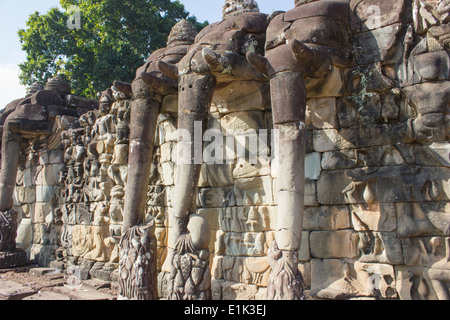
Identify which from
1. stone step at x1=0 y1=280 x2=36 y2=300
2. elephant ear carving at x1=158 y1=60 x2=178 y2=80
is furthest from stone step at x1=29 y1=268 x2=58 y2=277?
elephant ear carving at x1=158 y1=60 x2=178 y2=80

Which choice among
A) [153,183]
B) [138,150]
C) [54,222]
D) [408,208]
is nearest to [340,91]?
[408,208]

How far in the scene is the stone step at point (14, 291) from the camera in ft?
20.2

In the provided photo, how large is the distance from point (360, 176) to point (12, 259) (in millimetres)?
7606

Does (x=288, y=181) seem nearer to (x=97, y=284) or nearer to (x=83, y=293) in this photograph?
(x=83, y=293)

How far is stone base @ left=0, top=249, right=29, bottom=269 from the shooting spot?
8413mm

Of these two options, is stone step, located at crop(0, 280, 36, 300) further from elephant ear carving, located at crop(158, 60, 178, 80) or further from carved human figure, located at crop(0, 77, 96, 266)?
elephant ear carving, located at crop(158, 60, 178, 80)

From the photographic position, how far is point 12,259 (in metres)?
8.51

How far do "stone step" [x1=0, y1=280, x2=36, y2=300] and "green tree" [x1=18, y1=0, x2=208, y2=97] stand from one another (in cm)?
929

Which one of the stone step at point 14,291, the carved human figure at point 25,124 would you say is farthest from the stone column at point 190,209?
the carved human figure at point 25,124

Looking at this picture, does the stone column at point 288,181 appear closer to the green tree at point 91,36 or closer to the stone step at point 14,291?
the stone step at point 14,291

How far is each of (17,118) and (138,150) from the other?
16.0 ft

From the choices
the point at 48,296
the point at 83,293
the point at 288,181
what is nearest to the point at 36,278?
the point at 48,296
